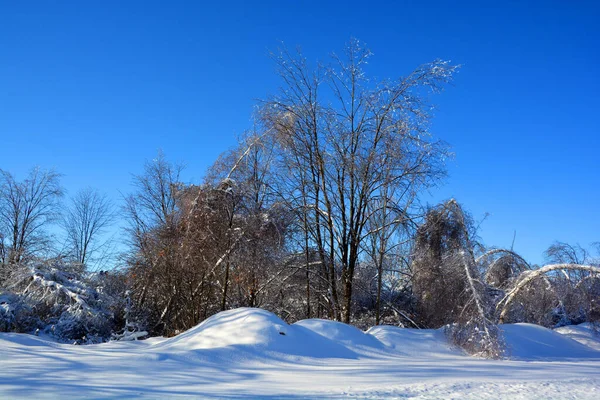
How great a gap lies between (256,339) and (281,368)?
129 cm

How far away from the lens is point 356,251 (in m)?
14.4

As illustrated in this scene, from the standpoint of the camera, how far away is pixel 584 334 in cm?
1569

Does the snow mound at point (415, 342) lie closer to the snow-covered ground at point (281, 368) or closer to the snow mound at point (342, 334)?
the snow-covered ground at point (281, 368)

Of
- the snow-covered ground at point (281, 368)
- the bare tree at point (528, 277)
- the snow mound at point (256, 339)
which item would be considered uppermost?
the bare tree at point (528, 277)

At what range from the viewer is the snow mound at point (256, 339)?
29.3 feet

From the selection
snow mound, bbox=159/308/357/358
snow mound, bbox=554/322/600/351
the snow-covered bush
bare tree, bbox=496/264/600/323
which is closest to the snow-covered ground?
snow mound, bbox=159/308/357/358

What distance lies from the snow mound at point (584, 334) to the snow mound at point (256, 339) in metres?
9.37

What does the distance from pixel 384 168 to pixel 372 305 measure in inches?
231

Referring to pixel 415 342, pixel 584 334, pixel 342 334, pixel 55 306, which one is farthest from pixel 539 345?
pixel 55 306

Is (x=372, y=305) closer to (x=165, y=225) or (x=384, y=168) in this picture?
(x=384, y=168)

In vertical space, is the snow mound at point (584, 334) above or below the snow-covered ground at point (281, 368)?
above

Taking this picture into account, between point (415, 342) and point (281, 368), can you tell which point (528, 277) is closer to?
point (415, 342)

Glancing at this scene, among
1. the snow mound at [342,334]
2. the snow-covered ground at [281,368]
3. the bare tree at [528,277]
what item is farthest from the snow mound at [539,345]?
the snow mound at [342,334]

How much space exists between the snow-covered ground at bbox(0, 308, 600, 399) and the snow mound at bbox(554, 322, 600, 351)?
140 inches
